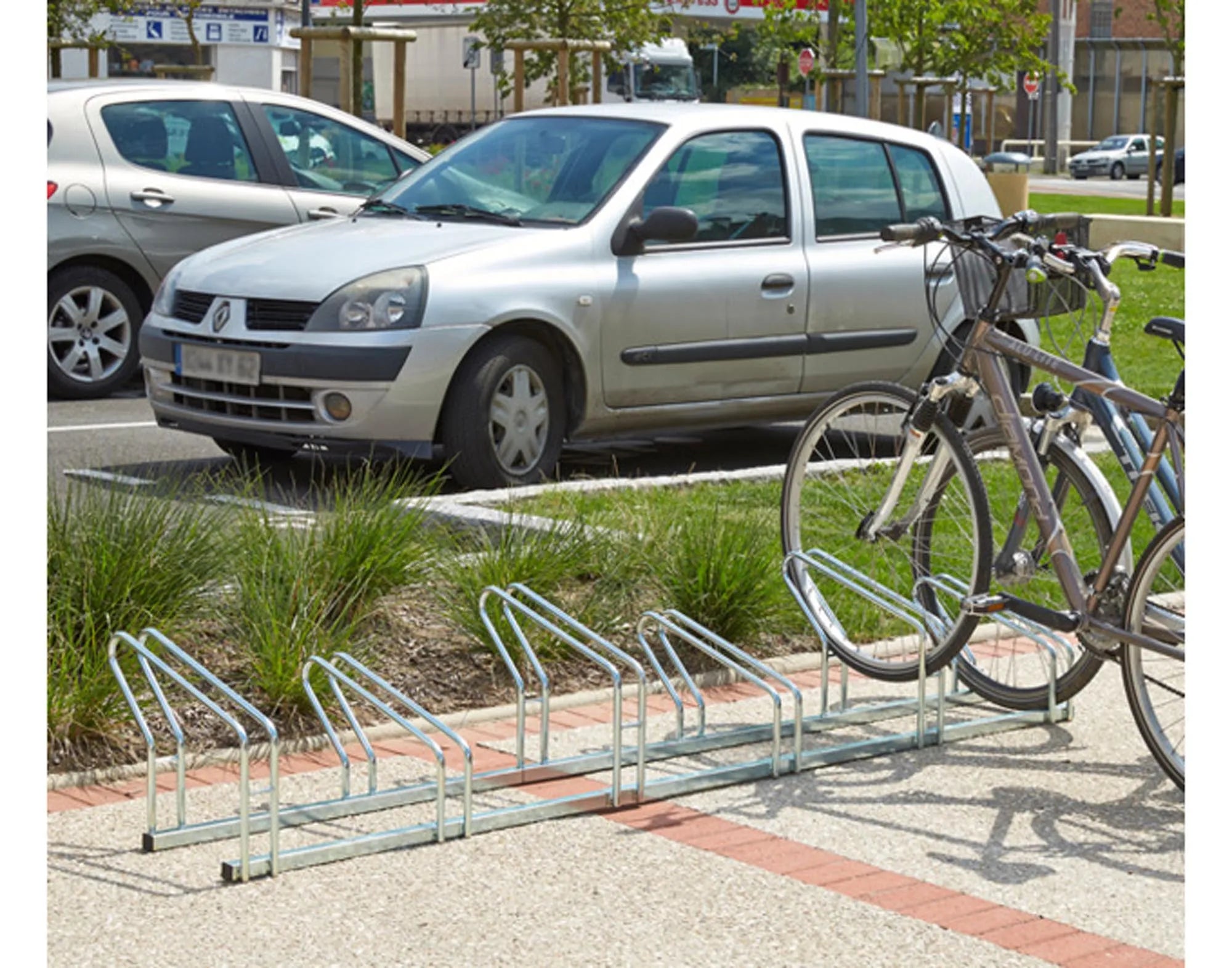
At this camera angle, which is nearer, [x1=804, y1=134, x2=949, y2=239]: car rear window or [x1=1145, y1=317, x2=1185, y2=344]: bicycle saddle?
[x1=1145, y1=317, x2=1185, y2=344]: bicycle saddle

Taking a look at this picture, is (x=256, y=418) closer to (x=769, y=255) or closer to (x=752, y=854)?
(x=769, y=255)

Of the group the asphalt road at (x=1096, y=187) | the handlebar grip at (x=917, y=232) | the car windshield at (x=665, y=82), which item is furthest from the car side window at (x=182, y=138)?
the car windshield at (x=665, y=82)

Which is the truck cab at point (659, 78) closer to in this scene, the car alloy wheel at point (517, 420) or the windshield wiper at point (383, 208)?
the windshield wiper at point (383, 208)

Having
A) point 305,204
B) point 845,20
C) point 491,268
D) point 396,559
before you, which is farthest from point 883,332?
point 845,20

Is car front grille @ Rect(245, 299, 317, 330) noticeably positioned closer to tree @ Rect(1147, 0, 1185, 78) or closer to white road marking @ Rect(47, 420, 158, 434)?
white road marking @ Rect(47, 420, 158, 434)

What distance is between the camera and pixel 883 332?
1046 centimetres

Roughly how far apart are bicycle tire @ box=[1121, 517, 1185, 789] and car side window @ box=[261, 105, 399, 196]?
842cm

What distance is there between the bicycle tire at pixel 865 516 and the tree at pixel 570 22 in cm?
2547

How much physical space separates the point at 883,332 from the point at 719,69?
255ft

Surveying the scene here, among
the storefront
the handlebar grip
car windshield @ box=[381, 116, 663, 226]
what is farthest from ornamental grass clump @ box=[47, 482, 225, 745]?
the storefront

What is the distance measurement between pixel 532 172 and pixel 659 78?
142 ft

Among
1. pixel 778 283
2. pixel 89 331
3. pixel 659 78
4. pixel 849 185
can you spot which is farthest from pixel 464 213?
pixel 659 78

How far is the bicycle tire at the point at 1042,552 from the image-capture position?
548 centimetres

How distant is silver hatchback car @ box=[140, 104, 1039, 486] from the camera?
8.99 m
